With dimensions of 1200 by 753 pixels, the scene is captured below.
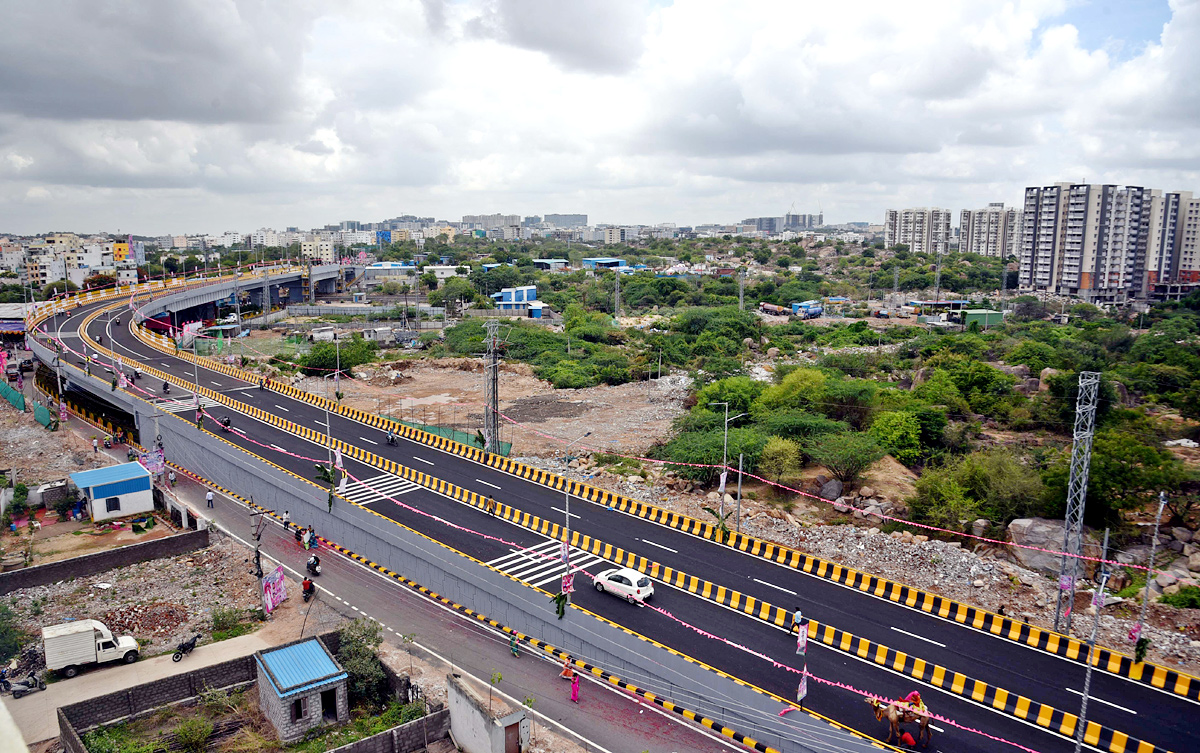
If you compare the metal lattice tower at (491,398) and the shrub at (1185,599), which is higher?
the metal lattice tower at (491,398)

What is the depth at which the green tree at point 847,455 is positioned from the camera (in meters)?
34.1

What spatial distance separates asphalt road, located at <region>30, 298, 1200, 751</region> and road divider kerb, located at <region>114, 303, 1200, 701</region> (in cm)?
37

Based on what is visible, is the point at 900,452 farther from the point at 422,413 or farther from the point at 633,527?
the point at 422,413

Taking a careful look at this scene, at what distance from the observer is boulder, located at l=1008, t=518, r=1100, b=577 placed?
2584 cm

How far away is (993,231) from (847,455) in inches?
5799

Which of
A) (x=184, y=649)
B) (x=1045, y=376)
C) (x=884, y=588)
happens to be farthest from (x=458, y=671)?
(x=1045, y=376)

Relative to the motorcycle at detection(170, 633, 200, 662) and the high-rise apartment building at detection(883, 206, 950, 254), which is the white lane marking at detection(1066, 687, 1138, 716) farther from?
the high-rise apartment building at detection(883, 206, 950, 254)

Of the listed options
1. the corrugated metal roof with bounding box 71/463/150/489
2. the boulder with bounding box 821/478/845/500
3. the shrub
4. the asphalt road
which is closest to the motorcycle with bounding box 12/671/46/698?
the asphalt road

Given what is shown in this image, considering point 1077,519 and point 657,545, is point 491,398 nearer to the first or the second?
point 657,545

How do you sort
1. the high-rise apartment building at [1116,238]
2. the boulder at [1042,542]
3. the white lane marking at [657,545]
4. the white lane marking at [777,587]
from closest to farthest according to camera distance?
the white lane marking at [777,587] → the boulder at [1042,542] → the white lane marking at [657,545] → the high-rise apartment building at [1116,238]

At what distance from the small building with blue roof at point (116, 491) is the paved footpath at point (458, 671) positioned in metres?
9.68

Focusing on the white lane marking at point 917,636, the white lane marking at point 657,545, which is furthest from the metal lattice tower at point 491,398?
the white lane marking at point 917,636

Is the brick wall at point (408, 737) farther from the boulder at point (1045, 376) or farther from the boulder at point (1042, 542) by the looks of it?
the boulder at point (1045, 376)

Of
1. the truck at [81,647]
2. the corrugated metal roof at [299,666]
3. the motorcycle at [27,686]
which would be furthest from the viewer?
the truck at [81,647]
